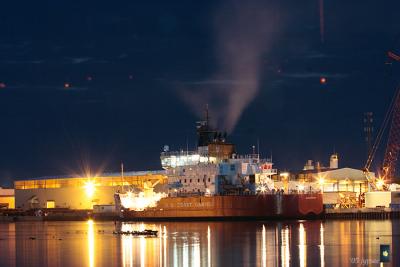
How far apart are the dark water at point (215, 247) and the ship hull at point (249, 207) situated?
10674mm

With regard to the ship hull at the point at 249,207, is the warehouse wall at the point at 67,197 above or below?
above

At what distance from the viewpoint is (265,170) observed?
84375 mm

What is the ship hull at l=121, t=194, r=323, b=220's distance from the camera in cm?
7939

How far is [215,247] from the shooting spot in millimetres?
49469

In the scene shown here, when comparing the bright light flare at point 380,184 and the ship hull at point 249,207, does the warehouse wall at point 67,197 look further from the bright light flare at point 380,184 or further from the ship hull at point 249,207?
the bright light flare at point 380,184

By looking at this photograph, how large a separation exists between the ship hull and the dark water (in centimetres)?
1067

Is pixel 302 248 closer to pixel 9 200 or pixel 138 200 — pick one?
pixel 138 200

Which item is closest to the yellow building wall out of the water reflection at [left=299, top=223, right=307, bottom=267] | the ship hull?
the ship hull

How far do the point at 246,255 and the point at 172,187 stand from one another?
1666 inches

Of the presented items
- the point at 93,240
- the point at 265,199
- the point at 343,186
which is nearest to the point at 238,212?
the point at 265,199

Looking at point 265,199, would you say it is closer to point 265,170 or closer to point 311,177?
point 265,170

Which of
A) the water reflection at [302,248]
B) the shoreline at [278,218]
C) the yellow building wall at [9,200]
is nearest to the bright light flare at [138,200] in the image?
the shoreline at [278,218]

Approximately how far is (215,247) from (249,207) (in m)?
30.3

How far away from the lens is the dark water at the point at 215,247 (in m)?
42.5
